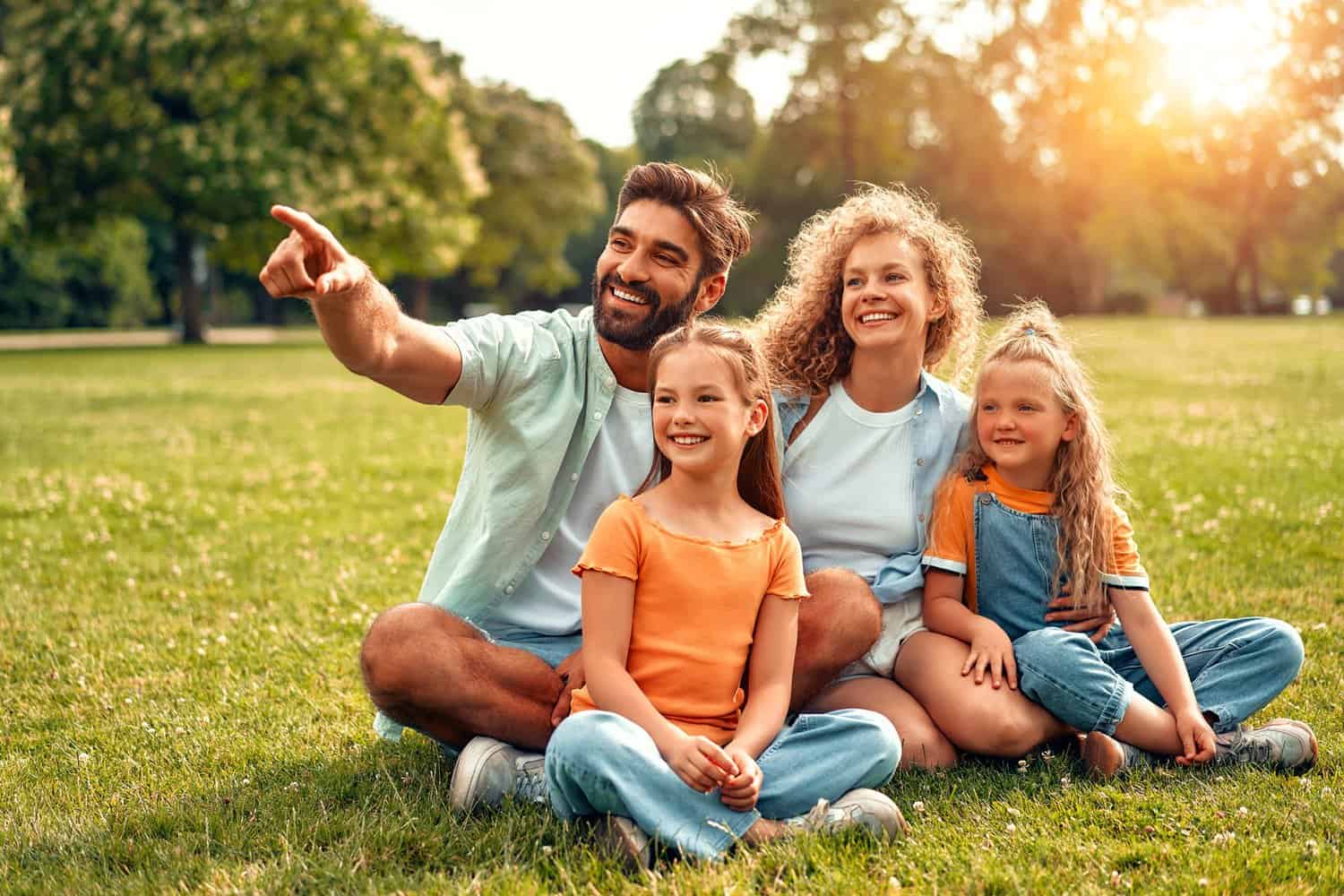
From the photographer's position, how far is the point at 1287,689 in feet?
16.5

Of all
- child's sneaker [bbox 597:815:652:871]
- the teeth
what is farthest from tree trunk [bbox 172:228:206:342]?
child's sneaker [bbox 597:815:652:871]

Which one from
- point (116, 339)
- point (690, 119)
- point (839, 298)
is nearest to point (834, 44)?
point (690, 119)

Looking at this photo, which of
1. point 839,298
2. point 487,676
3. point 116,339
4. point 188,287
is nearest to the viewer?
point 487,676

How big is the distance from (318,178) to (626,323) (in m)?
35.3

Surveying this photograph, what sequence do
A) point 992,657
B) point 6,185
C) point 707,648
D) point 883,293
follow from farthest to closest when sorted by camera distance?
point 6,185 < point 883,293 < point 992,657 < point 707,648

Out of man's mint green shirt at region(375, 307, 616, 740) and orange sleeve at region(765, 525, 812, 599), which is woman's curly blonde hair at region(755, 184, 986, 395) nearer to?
man's mint green shirt at region(375, 307, 616, 740)

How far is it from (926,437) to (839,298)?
2.15 feet

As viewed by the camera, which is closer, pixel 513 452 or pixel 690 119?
pixel 513 452

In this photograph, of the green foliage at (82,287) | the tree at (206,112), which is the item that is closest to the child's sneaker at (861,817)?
the tree at (206,112)

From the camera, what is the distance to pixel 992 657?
4348mm

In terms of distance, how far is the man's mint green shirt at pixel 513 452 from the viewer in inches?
174

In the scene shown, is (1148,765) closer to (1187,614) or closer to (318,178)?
(1187,614)

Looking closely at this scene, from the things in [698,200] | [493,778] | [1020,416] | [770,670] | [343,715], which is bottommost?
[343,715]

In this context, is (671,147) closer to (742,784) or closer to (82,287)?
(82,287)
